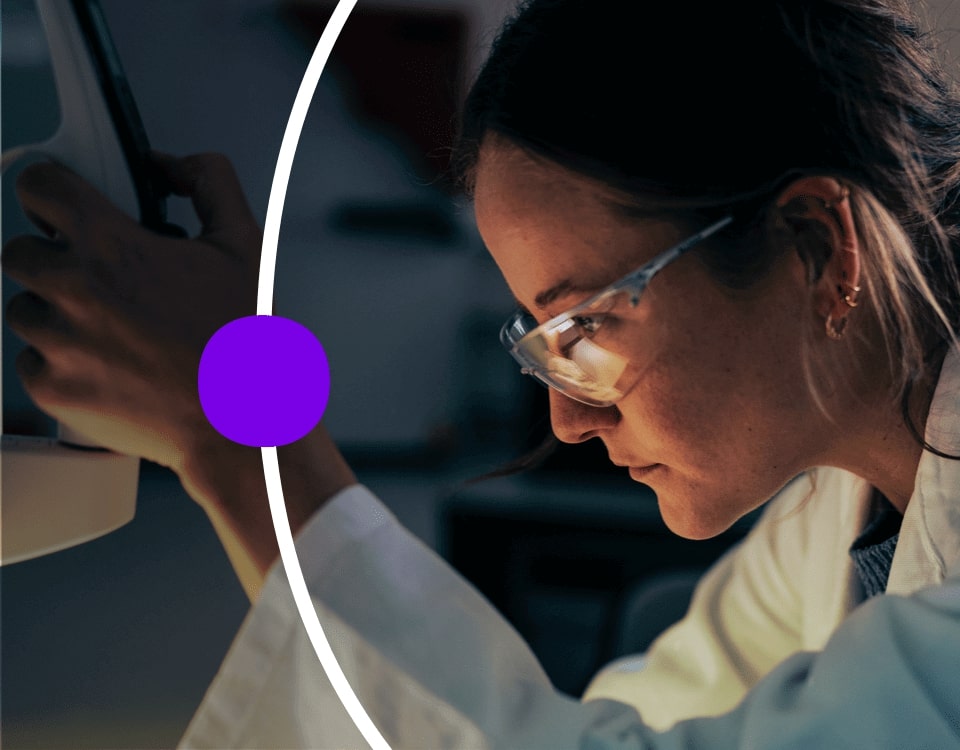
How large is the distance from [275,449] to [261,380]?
0.06 m

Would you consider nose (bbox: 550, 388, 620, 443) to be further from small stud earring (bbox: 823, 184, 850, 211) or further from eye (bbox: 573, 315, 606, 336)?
small stud earring (bbox: 823, 184, 850, 211)

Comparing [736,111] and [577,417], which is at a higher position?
[736,111]

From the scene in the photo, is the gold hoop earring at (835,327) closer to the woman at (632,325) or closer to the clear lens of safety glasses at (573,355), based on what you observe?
the woman at (632,325)

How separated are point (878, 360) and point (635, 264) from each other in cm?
19

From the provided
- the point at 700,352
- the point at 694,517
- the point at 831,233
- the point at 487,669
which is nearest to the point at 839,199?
the point at 831,233

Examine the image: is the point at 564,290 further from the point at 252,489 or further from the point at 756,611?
the point at 756,611

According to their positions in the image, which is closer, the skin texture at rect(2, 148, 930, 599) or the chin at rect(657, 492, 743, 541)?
the skin texture at rect(2, 148, 930, 599)

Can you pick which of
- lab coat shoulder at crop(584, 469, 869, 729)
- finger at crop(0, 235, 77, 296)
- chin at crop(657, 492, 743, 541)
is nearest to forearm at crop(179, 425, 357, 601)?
finger at crop(0, 235, 77, 296)

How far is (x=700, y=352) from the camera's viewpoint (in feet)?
1.88

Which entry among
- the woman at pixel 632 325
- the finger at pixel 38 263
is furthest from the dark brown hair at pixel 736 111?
the finger at pixel 38 263

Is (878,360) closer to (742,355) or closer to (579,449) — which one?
(742,355)

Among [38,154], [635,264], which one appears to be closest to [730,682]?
[635,264]

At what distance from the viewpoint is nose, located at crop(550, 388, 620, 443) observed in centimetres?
60

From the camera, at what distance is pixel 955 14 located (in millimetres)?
596
